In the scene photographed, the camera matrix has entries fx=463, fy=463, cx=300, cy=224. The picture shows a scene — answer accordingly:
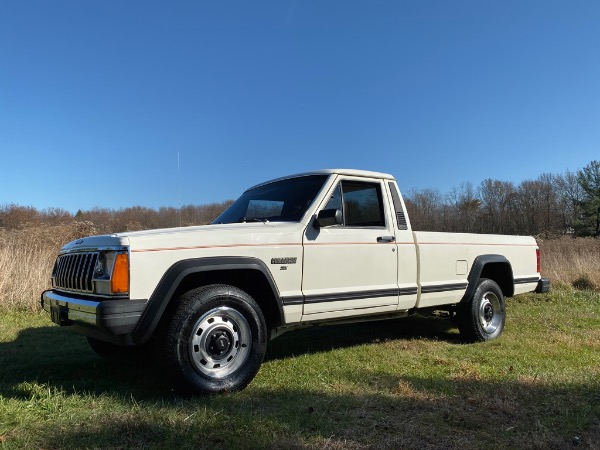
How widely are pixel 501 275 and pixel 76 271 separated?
5553mm

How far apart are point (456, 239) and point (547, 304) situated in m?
5.09

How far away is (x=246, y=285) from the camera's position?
14.3 ft

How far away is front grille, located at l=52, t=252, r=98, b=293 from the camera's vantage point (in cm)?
382

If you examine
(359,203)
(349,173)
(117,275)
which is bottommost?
(117,275)

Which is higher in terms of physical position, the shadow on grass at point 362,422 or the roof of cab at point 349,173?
the roof of cab at point 349,173

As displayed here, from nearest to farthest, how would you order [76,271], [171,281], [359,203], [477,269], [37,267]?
→ [171,281]
[76,271]
[359,203]
[477,269]
[37,267]

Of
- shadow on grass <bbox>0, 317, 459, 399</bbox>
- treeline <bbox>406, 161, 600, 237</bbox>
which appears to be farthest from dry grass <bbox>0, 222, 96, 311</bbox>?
treeline <bbox>406, 161, 600, 237</bbox>

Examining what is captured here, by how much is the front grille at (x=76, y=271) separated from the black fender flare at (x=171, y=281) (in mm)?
577

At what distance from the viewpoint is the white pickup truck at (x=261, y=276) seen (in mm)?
3623

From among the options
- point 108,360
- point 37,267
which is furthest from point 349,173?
point 37,267

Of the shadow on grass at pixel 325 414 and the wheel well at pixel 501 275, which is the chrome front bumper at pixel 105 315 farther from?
the wheel well at pixel 501 275

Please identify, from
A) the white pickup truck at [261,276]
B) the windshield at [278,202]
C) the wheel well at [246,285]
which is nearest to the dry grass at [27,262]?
the white pickup truck at [261,276]

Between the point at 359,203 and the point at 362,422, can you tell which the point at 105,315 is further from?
Result: the point at 359,203

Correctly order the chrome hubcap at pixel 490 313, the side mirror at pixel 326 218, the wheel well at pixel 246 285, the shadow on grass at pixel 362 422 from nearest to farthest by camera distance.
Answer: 1. the shadow on grass at pixel 362 422
2. the wheel well at pixel 246 285
3. the side mirror at pixel 326 218
4. the chrome hubcap at pixel 490 313
